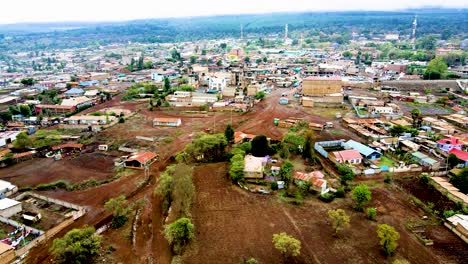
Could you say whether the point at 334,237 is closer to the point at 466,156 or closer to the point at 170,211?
the point at 170,211

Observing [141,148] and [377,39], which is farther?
[377,39]

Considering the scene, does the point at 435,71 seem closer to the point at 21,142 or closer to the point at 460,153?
the point at 460,153

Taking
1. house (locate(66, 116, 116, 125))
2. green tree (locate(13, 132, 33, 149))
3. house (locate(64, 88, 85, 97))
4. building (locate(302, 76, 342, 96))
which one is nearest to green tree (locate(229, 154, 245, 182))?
house (locate(66, 116, 116, 125))

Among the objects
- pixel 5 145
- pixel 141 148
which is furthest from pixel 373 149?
pixel 5 145

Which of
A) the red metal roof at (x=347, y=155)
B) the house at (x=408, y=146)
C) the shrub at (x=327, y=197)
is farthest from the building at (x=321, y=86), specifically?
the shrub at (x=327, y=197)

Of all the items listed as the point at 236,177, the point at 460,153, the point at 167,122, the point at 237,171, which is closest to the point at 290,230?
the point at 236,177

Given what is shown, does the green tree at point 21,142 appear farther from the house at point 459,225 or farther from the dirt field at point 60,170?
the house at point 459,225
